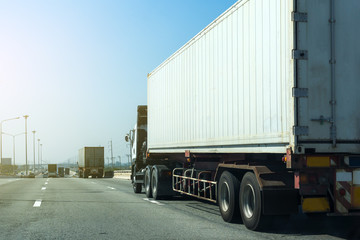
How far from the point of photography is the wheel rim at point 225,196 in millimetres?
9406

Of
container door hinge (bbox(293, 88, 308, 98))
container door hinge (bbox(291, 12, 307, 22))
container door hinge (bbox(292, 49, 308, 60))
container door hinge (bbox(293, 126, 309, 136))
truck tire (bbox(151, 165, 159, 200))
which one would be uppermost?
container door hinge (bbox(291, 12, 307, 22))

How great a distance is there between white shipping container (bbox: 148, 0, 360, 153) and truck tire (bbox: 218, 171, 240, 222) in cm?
60

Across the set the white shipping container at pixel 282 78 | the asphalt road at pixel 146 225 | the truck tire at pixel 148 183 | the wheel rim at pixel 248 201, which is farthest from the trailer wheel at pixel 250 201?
the truck tire at pixel 148 183

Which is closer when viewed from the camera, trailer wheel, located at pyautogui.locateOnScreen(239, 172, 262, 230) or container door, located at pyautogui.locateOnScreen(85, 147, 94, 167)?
trailer wheel, located at pyautogui.locateOnScreen(239, 172, 262, 230)

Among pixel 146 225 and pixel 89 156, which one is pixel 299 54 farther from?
pixel 89 156

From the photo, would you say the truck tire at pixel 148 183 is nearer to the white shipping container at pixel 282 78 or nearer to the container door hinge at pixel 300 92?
the white shipping container at pixel 282 78

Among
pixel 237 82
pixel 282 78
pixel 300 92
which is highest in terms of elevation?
pixel 237 82

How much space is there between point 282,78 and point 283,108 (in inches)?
19.2

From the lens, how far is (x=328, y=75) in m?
7.39

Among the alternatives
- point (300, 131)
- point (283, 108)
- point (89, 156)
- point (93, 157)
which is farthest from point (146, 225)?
point (93, 157)

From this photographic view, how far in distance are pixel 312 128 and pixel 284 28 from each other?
5.44 ft

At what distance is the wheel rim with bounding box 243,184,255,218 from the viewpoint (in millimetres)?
8461

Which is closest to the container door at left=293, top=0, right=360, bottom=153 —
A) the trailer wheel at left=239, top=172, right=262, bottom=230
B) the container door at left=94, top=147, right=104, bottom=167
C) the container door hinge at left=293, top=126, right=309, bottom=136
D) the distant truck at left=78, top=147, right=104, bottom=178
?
the container door hinge at left=293, top=126, right=309, bottom=136

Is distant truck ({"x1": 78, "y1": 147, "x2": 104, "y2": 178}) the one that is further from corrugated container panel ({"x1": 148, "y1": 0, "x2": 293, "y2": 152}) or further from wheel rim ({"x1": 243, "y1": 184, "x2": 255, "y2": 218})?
wheel rim ({"x1": 243, "y1": 184, "x2": 255, "y2": 218})
